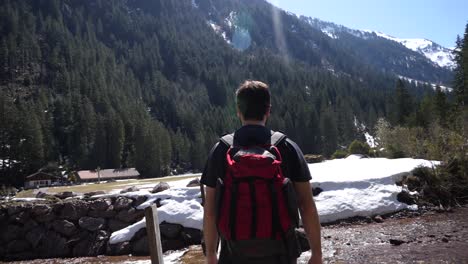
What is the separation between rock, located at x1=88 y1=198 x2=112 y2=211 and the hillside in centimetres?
7396

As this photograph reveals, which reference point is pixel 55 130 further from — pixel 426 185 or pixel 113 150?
pixel 426 185

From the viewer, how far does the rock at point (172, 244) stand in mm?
13141

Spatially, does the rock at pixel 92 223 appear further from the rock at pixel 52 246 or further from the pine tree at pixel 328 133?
the pine tree at pixel 328 133

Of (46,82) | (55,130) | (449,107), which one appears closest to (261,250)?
(449,107)

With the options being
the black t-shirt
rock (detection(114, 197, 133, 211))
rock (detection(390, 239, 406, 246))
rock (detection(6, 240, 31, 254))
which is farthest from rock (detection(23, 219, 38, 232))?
the black t-shirt

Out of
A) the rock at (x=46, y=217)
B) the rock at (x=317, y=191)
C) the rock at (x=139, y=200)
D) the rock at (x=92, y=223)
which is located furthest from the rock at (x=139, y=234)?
the rock at (x=317, y=191)

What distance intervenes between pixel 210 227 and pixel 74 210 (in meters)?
13.8

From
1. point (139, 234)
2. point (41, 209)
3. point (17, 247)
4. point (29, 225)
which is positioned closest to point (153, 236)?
point (139, 234)

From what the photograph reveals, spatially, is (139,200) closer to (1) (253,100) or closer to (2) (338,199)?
(2) (338,199)

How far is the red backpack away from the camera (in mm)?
2777

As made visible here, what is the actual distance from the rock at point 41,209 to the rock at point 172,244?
5.40m

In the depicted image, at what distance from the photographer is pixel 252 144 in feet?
9.82

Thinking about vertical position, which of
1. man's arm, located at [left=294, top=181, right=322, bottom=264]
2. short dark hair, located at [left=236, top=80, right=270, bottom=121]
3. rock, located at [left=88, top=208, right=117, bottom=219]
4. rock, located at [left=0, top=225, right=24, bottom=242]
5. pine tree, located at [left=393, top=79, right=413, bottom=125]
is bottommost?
rock, located at [left=0, top=225, right=24, bottom=242]

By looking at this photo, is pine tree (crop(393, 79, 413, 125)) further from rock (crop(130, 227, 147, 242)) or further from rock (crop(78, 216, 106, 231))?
rock (crop(130, 227, 147, 242))
